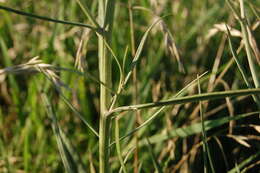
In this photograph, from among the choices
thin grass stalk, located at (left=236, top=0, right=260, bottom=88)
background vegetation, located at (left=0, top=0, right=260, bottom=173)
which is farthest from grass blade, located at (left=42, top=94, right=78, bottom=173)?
thin grass stalk, located at (left=236, top=0, right=260, bottom=88)

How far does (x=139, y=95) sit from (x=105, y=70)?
713 mm

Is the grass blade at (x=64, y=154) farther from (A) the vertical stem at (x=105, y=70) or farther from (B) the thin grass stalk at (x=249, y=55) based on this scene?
(B) the thin grass stalk at (x=249, y=55)

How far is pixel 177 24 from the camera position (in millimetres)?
1909

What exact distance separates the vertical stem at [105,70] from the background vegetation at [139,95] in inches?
4.6

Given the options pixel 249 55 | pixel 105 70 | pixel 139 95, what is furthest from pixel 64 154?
pixel 139 95

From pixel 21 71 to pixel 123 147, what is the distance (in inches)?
25.1

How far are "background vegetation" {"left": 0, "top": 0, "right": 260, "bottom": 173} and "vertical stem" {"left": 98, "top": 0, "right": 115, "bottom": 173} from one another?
12 centimetres

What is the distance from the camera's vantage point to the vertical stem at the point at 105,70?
0.75 m

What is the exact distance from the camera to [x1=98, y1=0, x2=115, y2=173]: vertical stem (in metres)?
0.75

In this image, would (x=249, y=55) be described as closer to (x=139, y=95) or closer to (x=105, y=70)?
(x=105, y=70)

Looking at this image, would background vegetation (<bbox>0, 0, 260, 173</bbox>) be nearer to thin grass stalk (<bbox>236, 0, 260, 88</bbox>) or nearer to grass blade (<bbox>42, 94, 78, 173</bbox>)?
grass blade (<bbox>42, 94, 78, 173</bbox>)

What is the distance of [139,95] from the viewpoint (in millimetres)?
1477

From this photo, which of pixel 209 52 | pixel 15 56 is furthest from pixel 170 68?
pixel 15 56

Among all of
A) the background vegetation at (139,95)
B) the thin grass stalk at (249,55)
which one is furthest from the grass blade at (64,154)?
the thin grass stalk at (249,55)
